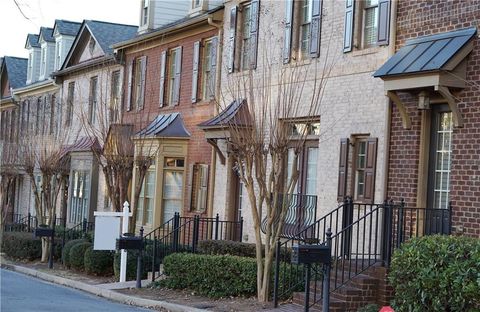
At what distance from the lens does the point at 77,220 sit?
3262 centimetres

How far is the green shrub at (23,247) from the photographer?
87.8 ft

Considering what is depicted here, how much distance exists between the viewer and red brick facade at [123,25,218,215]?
23.6m

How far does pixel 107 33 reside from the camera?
107 ft

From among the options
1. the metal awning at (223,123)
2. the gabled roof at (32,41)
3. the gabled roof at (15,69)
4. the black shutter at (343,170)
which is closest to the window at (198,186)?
the metal awning at (223,123)

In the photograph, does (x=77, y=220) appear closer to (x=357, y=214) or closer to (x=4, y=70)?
(x=4, y=70)

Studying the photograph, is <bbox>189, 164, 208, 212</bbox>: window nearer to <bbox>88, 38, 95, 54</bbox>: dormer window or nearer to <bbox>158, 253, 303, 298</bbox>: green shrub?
<bbox>158, 253, 303, 298</bbox>: green shrub

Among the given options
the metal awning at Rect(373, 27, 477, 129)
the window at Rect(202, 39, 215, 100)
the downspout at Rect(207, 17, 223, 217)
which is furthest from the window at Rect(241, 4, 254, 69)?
the metal awning at Rect(373, 27, 477, 129)

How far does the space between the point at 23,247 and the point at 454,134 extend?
1646cm

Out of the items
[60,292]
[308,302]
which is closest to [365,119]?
[308,302]

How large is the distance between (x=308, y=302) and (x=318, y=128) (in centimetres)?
576

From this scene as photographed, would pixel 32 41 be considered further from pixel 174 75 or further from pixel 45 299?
pixel 45 299

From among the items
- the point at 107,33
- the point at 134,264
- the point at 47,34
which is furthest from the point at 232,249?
the point at 47,34

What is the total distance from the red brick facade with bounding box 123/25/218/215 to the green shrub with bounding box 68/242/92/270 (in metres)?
3.03

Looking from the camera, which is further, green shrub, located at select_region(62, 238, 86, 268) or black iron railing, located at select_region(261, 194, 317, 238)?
green shrub, located at select_region(62, 238, 86, 268)
